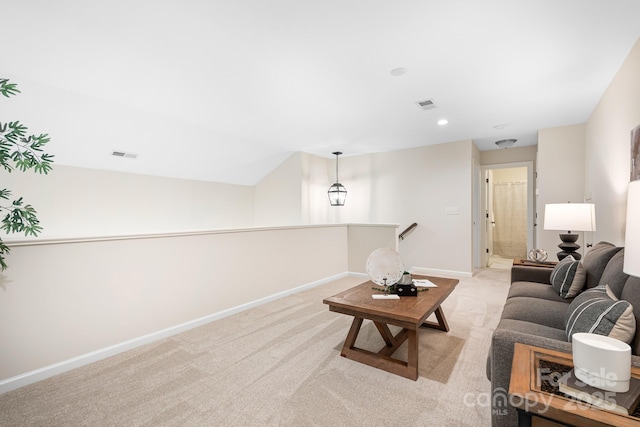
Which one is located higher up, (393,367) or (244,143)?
(244,143)

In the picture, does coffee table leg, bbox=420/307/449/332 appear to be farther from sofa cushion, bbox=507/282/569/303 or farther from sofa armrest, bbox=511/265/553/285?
sofa armrest, bbox=511/265/553/285

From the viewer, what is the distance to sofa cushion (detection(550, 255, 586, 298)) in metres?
2.18

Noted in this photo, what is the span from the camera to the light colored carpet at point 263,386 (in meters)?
1.63

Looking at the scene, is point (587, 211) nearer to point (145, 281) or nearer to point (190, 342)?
point (190, 342)

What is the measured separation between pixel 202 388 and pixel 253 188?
489 centimetres

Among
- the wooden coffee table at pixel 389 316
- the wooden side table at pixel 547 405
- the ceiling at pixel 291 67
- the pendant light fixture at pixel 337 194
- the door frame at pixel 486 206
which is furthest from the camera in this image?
the pendant light fixture at pixel 337 194

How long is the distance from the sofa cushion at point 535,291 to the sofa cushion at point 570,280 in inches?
1.7

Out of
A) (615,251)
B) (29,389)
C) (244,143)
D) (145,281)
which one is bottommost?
(29,389)

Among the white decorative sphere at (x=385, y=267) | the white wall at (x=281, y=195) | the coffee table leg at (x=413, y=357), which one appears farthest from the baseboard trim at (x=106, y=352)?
the white wall at (x=281, y=195)

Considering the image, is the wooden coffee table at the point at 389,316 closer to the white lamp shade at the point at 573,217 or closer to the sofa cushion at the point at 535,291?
the sofa cushion at the point at 535,291

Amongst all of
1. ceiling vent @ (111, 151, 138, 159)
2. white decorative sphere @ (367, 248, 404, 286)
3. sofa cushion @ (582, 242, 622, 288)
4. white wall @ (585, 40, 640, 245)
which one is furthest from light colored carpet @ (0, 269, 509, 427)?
ceiling vent @ (111, 151, 138, 159)

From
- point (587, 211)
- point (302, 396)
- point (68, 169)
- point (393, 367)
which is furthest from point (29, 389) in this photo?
point (587, 211)

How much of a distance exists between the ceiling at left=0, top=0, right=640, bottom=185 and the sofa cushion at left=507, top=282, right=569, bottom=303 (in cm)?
193

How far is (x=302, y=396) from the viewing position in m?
1.79
